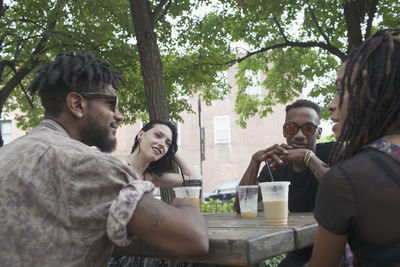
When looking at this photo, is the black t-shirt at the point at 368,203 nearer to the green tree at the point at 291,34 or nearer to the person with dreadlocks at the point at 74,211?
the person with dreadlocks at the point at 74,211

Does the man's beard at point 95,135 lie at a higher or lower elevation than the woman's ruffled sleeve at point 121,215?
higher

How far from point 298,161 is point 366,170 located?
5.89 ft

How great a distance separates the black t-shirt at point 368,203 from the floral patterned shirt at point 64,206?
76 centimetres

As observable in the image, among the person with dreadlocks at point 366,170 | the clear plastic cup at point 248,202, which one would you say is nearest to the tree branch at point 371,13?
the clear plastic cup at point 248,202

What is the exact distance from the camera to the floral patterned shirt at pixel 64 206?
4.79ft

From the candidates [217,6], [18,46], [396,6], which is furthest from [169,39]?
[396,6]

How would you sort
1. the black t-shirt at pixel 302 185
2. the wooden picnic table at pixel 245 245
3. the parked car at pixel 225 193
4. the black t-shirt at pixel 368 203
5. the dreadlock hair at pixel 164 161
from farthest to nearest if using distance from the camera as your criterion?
the parked car at pixel 225 193
the dreadlock hair at pixel 164 161
the black t-shirt at pixel 302 185
the wooden picnic table at pixel 245 245
the black t-shirt at pixel 368 203

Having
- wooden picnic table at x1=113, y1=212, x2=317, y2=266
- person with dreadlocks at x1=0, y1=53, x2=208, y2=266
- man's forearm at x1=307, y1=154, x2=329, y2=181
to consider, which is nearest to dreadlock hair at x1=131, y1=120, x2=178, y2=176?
man's forearm at x1=307, y1=154, x2=329, y2=181

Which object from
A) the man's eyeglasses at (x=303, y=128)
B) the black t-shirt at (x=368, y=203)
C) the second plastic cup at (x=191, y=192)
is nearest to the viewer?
the black t-shirt at (x=368, y=203)

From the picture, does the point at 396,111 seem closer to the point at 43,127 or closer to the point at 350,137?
the point at 350,137

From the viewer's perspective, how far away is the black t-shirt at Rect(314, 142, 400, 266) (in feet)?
3.98

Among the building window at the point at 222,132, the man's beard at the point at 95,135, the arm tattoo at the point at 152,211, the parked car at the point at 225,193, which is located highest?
the man's beard at the point at 95,135

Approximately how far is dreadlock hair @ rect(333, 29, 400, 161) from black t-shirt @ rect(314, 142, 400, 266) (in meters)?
0.16

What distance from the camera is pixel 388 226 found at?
1220 millimetres
